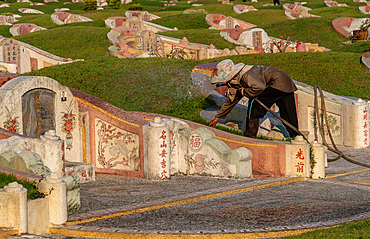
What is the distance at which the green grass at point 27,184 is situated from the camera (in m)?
7.81

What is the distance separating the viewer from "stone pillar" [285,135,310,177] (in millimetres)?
11742

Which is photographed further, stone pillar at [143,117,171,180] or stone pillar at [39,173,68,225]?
stone pillar at [143,117,171,180]

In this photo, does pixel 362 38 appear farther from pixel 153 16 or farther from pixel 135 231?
pixel 135 231

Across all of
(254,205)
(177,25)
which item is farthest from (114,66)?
(177,25)

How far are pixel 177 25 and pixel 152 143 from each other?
44227 mm

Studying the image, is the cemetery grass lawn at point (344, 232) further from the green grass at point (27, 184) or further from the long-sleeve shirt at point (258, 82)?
the long-sleeve shirt at point (258, 82)

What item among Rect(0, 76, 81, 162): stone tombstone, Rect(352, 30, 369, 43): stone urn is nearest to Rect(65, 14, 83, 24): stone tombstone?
Rect(352, 30, 369, 43): stone urn

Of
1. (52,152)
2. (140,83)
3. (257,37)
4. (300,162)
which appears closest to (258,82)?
(300,162)

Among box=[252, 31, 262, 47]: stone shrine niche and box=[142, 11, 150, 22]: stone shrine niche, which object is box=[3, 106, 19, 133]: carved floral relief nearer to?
box=[252, 31, 262, 47]: stone shrine niche

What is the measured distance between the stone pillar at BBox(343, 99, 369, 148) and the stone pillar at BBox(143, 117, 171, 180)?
725cm

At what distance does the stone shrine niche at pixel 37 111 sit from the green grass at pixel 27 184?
3.89 meters

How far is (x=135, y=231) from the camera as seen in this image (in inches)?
297

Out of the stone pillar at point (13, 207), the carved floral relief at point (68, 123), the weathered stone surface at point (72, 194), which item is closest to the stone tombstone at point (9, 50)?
the carved floral relief at point (68, 123)

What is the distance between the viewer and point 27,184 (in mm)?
8070
